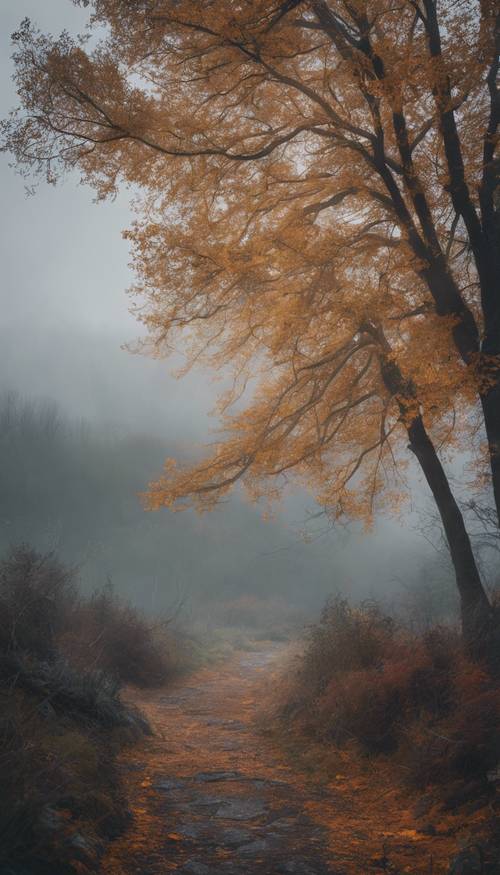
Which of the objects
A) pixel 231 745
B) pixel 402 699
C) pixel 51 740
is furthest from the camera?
pixel 231 745

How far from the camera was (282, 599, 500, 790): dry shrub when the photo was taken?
4.57m

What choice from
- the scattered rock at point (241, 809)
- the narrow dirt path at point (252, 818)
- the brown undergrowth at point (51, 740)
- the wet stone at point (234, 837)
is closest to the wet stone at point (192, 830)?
the narrow dirt path at point (252, 818)

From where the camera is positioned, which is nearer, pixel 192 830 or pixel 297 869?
pixel 297 869

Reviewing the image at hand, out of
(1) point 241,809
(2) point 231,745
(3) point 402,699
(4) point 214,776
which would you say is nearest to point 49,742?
(1) point 241,809

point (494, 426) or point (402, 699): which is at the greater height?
point (494, 426)

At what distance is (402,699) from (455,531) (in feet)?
12.7

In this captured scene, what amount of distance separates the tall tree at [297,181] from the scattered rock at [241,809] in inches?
141

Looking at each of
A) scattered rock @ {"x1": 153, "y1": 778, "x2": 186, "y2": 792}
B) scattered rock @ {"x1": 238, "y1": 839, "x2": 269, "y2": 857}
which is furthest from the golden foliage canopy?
scattered rock @ {"x1": 238, "y1": 839, "x2": 269, "y2": 857}

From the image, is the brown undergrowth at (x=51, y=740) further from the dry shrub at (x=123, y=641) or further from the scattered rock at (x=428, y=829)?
the scattered rock at (x=428, y=829)

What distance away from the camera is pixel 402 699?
19.2 feet

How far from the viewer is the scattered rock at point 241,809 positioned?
178 inches

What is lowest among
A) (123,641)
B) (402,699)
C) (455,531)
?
(402,699)

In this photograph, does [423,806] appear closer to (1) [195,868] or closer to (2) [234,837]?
(2) [234,837]

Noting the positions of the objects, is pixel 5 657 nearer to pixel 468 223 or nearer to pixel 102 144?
pixel 102 144
